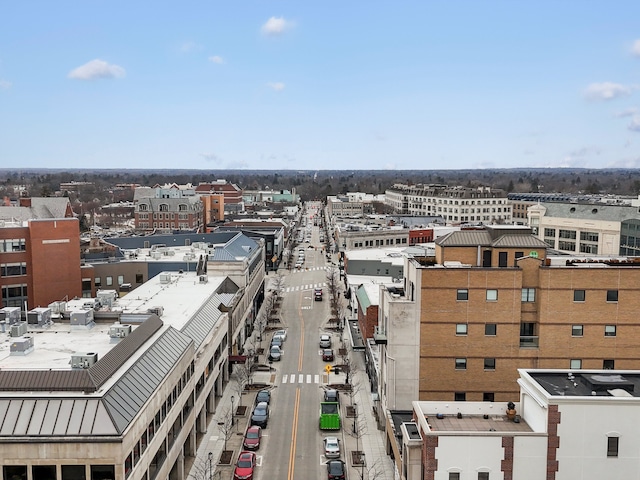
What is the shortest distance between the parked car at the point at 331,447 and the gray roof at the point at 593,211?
284 feet

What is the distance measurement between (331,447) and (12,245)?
4698cm

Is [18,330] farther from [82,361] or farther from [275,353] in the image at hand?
[275,353]

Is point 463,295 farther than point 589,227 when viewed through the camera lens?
No

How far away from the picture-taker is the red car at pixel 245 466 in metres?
44.7

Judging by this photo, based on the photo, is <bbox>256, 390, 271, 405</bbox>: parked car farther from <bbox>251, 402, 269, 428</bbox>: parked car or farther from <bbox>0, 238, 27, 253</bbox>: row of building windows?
<bbox>0, 238, 27, 253</bbox>: row of building windows

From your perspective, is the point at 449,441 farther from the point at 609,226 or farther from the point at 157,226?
the point at 157,226

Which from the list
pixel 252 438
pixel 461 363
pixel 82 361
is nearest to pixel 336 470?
pixel 252 438

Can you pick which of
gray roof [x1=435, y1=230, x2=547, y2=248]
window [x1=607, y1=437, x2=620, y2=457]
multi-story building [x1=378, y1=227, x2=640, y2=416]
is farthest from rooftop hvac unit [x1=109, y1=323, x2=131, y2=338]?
window [x1=607, y1=437, x2=620, y2=457]

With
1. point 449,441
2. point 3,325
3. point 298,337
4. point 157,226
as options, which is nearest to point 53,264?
point 3,325

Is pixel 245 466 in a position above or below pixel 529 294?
below

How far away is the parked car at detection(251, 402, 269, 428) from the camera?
181ft

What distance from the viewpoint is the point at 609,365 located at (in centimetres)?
4531

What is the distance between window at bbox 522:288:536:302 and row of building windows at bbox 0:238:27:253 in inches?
2267

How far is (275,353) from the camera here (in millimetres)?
76312
